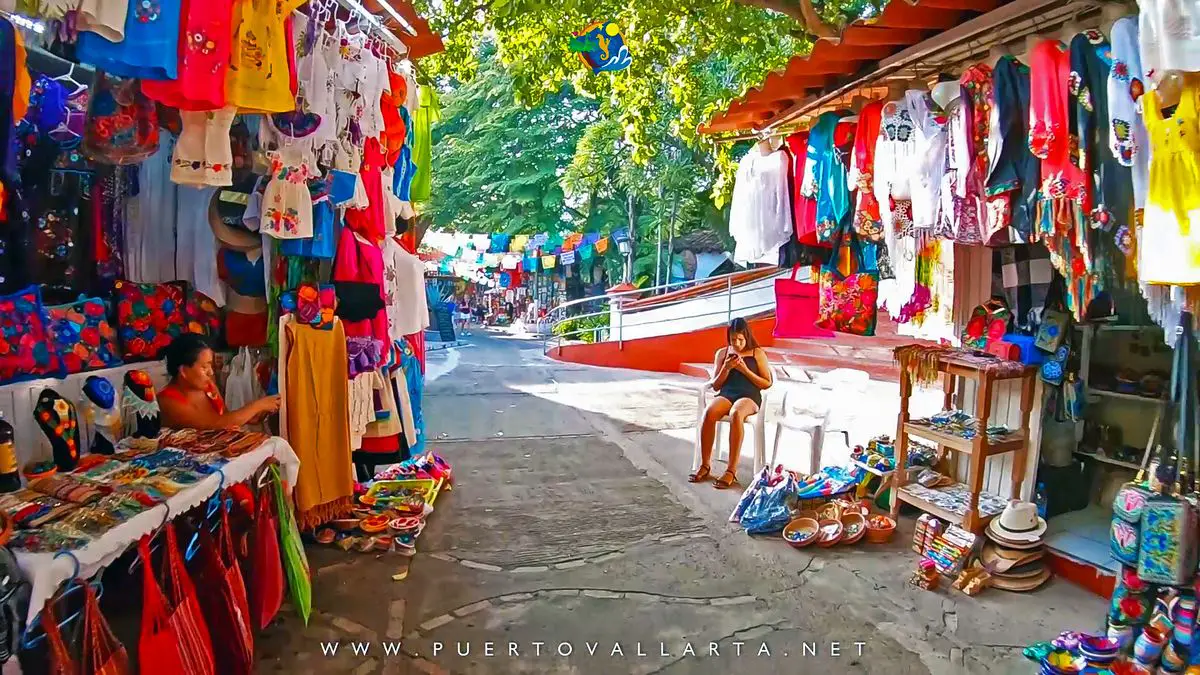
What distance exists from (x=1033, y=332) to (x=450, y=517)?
3490 mm

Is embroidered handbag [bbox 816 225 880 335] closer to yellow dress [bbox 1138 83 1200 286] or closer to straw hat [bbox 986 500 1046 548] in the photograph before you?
straw hat [bbox 986 500 1046 548]

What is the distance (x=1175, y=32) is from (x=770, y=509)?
2.98 m

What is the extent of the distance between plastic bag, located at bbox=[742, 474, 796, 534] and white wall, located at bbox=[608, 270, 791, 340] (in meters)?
6.58

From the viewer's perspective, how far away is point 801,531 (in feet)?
13.5

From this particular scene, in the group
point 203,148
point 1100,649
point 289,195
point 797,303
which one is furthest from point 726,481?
point 203,148

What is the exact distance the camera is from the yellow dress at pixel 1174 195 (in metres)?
2.14

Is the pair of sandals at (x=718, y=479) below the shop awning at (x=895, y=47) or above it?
below

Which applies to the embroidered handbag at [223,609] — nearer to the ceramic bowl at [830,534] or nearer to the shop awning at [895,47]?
the ceramic bowl at [830,534]

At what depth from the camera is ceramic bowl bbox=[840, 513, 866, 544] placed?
4043 millimetres

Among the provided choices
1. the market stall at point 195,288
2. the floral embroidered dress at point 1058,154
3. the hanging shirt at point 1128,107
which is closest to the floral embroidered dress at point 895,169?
the floral embroidered dress at point 1058,154

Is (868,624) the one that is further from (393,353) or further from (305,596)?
(393,353)

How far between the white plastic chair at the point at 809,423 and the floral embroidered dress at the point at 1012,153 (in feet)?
7.75

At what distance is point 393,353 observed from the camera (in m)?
4.20

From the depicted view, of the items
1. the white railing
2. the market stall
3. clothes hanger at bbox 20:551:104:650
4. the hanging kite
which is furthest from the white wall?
clothes hanger at bbox 20:551:104:650
